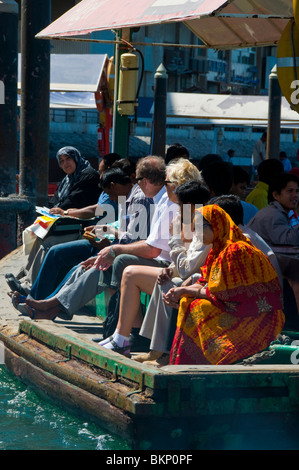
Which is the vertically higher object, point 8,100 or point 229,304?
point 8,100

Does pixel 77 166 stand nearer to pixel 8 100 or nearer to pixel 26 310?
pixel 8 100

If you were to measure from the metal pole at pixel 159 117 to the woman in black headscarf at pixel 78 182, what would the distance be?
156 inches

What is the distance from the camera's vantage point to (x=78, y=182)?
293 inches

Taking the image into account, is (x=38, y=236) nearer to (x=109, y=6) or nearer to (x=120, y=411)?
(x=109, y=6)

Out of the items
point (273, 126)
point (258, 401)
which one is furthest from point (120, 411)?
point (273, 126)

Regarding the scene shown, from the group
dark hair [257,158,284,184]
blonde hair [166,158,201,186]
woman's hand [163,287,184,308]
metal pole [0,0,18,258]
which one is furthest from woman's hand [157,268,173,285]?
metal pole [0,0,18,258]

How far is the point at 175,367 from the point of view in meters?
4.34

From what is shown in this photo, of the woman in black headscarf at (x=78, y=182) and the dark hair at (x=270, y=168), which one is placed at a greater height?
the dark hair at (x=270, y=168)

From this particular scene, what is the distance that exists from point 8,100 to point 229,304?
4307 mm

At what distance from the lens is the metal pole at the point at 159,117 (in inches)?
460

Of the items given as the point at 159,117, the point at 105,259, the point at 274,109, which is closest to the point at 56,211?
the point at 105,259

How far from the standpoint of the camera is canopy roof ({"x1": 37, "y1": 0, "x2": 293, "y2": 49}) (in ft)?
16.9

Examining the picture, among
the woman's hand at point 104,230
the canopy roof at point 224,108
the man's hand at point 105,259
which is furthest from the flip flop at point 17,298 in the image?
the canopy roof at point 224,108

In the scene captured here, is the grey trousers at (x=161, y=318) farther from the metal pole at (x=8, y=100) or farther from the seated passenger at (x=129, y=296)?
the metal pole at (x=8, y=100)
